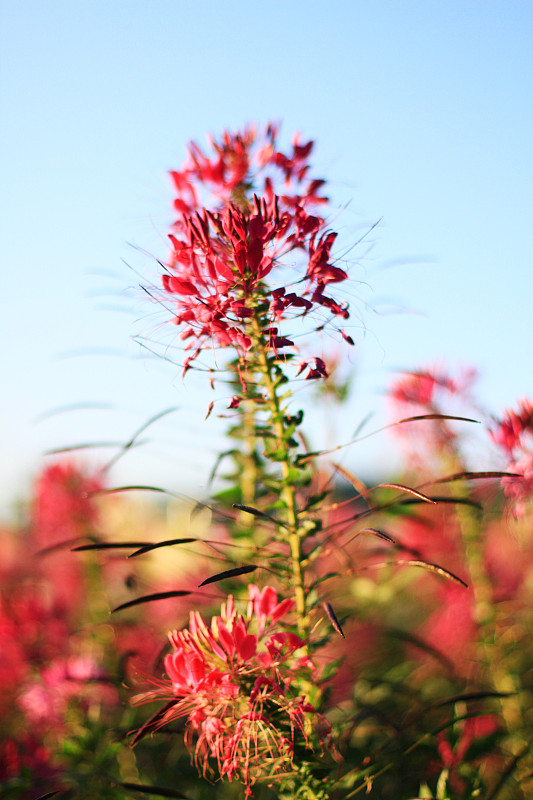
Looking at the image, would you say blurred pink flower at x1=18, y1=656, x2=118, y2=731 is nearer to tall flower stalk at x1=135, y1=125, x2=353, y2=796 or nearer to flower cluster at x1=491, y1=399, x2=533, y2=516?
tall flower stalk at x1=135, y1=125, x2=353, y2=796

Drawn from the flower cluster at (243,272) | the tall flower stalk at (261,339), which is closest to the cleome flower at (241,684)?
the tall flower stalk at (261,339)

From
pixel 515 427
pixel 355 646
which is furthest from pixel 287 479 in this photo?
pixel 355 646

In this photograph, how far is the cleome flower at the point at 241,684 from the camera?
73 centimetres

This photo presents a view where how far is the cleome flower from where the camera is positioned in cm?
73

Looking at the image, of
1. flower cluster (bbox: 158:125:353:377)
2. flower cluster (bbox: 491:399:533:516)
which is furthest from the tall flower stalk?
flower cluster (bbox: 491:399:533:516)

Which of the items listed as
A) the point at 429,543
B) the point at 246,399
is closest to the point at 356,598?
the point at 429,543

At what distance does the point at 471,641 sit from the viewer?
5.65ft

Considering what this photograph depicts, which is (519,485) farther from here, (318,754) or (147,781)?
(147,781)

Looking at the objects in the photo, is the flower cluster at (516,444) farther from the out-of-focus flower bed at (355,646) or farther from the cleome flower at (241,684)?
the cleome flower at (241,684)

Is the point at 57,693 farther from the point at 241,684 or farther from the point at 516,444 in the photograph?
the point at 516,444

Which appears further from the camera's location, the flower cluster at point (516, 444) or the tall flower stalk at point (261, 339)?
the flower cluster at point (516, 444)

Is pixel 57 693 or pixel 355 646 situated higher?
pixel 57 693

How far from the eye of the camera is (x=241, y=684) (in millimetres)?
761

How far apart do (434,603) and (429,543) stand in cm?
58
